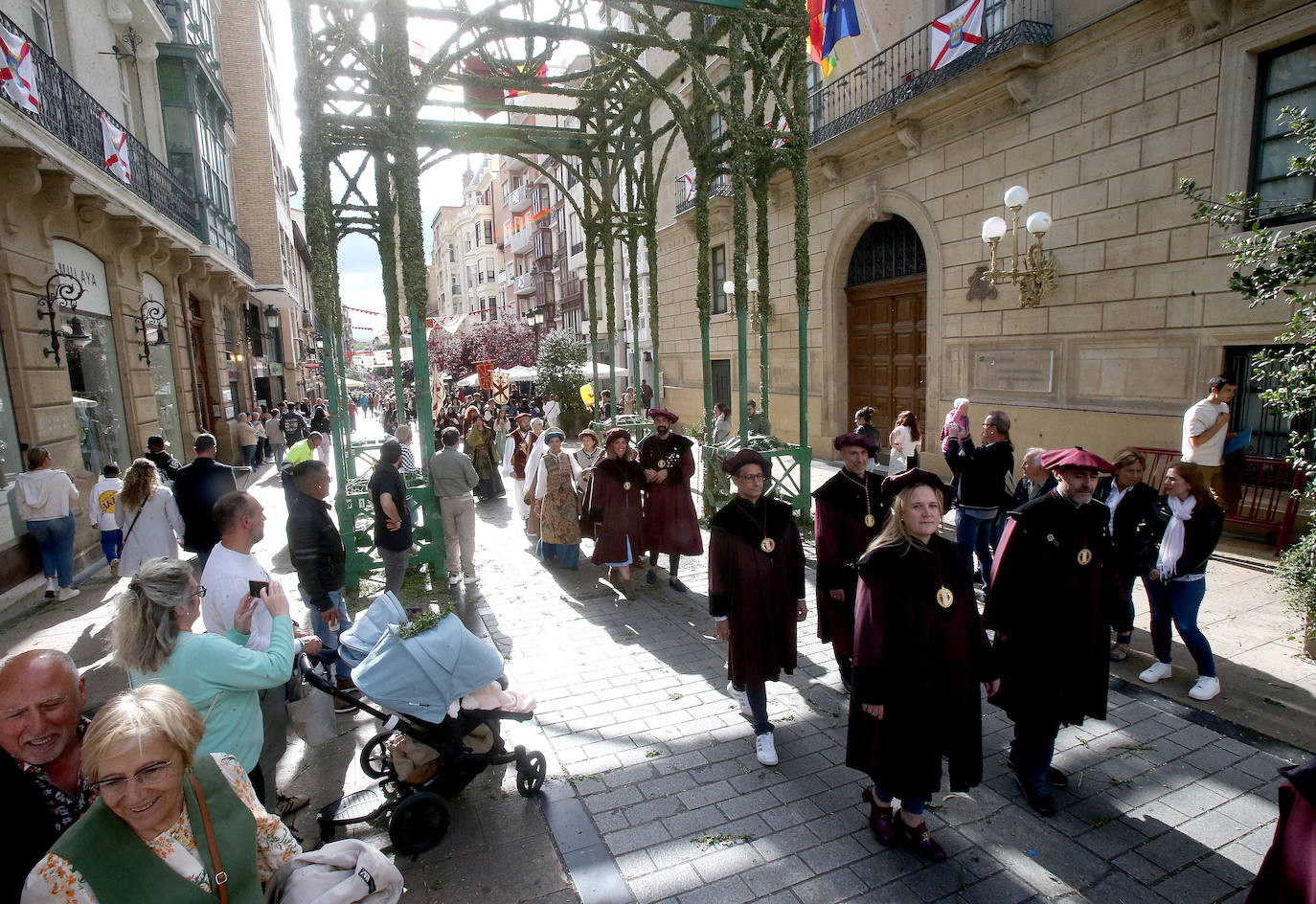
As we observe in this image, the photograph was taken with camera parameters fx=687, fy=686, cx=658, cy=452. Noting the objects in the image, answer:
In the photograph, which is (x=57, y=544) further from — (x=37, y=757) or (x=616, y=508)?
(x=37, y=757)

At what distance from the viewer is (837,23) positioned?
33.1 feet

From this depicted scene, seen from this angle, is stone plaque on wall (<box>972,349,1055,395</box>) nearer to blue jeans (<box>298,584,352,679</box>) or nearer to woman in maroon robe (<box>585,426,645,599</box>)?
woman in maroon robe (<box>585,426,645,599</box>)

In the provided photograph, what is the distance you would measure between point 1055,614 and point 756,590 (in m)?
1.58

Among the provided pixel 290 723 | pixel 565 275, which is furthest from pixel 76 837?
pixel 565 275

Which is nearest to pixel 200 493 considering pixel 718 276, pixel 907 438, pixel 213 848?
pixel 213 848

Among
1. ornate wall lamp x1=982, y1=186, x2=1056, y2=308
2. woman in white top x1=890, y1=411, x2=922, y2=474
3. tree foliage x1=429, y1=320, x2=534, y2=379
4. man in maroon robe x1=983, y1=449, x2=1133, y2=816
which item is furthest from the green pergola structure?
tree foliage x1=429, y1=320, x2=534, y2=379

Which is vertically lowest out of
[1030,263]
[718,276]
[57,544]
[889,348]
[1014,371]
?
[57,544]

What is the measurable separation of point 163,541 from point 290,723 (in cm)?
339

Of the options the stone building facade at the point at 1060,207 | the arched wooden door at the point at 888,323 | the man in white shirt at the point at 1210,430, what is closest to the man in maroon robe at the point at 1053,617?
the man in white shirt at the point at 1210,430

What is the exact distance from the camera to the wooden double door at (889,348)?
1348cm

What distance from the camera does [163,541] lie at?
6.69m

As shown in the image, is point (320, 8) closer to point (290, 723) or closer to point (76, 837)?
point (290, 723)

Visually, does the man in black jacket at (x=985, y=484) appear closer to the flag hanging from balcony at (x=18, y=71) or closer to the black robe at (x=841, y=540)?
the black robe at (x=841, y=540)

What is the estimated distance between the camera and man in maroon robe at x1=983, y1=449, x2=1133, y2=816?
3547mm
